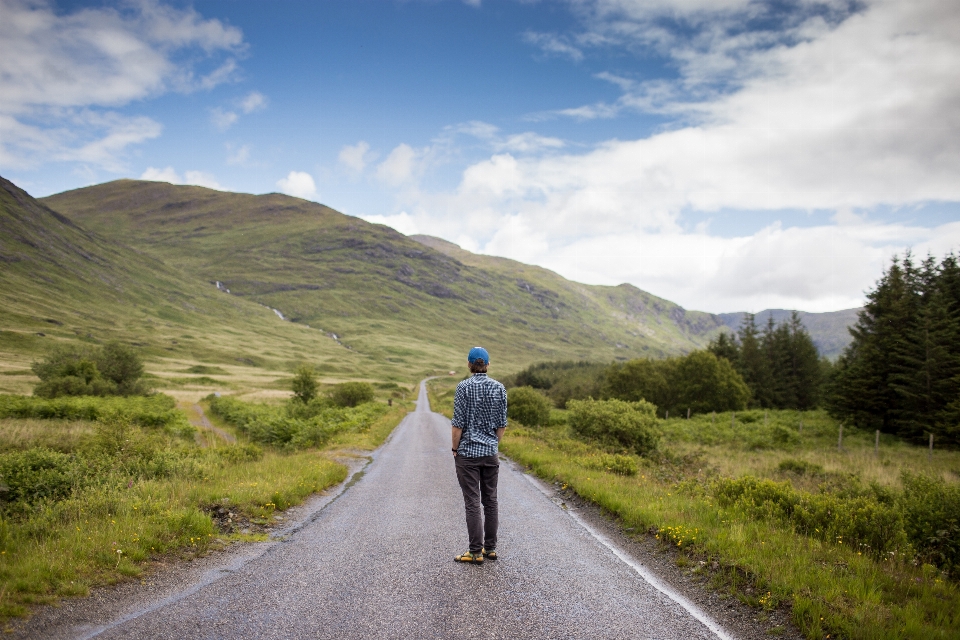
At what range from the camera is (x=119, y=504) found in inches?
328

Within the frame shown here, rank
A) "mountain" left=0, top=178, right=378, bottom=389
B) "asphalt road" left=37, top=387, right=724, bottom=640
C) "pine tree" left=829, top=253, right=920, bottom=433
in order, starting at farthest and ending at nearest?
"mountain" left=0, top=178, right=378, bottom=389 < "pine tree" left=829, top=253, right=920, bottom=433 < "asphalt road" left=37, top=387, right=724, bottom=640

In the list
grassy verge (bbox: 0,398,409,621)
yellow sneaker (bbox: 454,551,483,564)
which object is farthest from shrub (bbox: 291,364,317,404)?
yellow sneaker (bbox: 454,551,483,564)

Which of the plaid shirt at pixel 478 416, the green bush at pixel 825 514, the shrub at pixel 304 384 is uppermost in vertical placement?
the plaid shirt at pixel 478 416

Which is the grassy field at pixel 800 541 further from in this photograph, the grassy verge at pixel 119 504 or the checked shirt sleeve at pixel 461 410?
the grassy verge at pixel 119 504

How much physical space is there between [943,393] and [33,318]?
17419 cm

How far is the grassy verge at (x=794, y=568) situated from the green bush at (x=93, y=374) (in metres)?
50.0

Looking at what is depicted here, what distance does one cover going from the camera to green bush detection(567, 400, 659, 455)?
21750 millimetres

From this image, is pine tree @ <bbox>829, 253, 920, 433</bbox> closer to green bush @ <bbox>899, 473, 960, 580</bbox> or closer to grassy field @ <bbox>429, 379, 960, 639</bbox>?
grassy field @ <bbox>429, 379, 960, 639</bbox>

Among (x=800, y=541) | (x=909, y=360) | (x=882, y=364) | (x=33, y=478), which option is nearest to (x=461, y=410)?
(x=800, y=541)

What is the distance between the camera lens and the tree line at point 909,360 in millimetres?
31594

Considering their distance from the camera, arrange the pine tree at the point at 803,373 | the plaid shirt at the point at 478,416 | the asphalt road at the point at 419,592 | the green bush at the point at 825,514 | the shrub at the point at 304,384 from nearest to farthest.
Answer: the asphalt road at the point at 419,592, the plaid shirt at the point at 478,416, the green bush at the point at 825,514, the shrub at the point at 304,384, the pine tree at the point at 803,373

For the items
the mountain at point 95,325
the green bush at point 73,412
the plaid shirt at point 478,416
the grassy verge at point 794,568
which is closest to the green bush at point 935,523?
the grassy verge at point 794,568

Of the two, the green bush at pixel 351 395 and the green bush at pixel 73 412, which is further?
the green bush at pixel 351 395

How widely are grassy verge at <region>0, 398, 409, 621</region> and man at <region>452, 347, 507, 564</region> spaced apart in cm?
390
